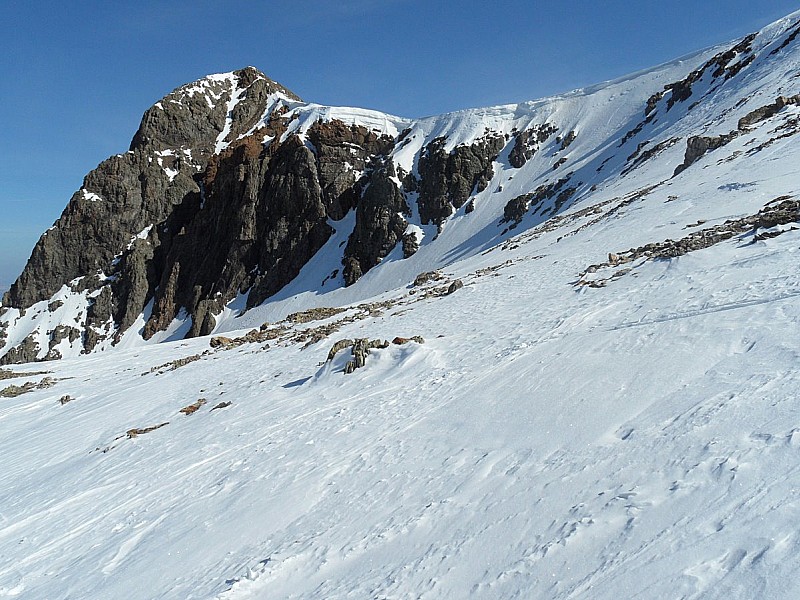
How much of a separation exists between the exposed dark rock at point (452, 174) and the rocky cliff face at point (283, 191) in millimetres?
208

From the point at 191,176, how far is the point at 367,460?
95.5 m

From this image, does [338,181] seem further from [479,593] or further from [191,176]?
[479,593]

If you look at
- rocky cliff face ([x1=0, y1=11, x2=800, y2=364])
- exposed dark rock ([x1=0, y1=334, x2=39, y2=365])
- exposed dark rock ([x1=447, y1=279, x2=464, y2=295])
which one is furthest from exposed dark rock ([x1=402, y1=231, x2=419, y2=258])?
exposed dark rock ([x1=0, y1=334, x2=39, y2=365])

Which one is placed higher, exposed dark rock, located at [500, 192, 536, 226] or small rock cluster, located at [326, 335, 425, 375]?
exposed dark rock, located at [500, 192, 536, 226]

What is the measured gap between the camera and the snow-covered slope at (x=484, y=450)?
390cm

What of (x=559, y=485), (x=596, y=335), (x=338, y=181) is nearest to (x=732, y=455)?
(x=559, y=485)

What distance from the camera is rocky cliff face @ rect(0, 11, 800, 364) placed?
180ft

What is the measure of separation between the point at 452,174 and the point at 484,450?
202ft

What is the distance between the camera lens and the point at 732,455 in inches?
169

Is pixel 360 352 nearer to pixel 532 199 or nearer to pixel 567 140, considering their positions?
pixel 532 199

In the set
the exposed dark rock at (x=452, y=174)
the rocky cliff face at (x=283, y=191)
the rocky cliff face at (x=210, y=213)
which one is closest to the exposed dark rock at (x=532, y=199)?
the rocky cliff face at (x=283, y=191)

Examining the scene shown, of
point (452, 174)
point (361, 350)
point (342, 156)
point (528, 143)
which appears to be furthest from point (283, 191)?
point (361, 350)

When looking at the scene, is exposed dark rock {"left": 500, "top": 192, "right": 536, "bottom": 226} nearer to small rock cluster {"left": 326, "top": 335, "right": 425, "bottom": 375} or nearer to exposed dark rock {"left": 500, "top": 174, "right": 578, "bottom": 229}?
exposed dark rock {"left": 500, "top": 174, "right": 578, "bottom": 229}

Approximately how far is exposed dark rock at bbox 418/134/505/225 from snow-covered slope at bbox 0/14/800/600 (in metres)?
46.3
